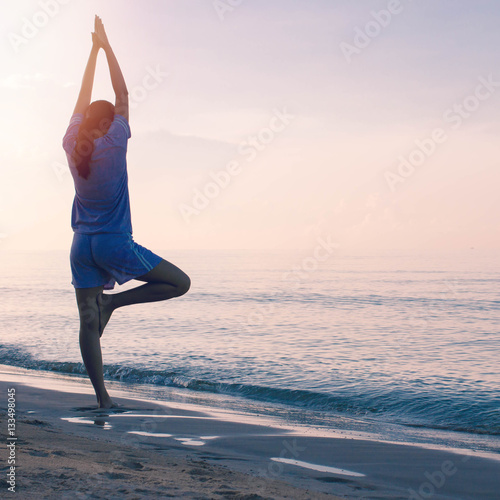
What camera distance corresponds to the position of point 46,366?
8375 millimetres

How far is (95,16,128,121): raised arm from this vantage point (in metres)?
3.51

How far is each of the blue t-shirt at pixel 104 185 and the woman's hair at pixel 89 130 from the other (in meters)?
0.03

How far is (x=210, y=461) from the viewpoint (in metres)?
3.12

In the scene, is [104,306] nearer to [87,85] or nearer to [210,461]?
[210,461]

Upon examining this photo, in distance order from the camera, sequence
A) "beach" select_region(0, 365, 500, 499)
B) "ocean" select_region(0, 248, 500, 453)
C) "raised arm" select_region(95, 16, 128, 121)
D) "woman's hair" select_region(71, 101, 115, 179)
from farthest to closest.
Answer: "ocean" select_region(0, 248, 500, 453), "raised arm" select_region(95, 16, 128, 121), "woman's hair" select_region(71, 101, 115, 179), "beach" select_region(0, 365, 500, 499)

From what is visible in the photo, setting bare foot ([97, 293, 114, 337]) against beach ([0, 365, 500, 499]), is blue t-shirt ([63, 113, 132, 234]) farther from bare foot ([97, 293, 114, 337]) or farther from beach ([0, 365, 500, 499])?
beach ([0, 365, 500, 499])

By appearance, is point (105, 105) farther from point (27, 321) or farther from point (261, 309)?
point (261, 309)

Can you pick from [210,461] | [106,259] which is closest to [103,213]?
[106,259]

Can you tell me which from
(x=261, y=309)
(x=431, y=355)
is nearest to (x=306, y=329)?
(x=431, y=355)

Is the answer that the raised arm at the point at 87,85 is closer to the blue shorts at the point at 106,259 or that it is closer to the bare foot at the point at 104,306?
the blue shorts at the point at 106,259

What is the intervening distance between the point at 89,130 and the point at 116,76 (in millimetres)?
405

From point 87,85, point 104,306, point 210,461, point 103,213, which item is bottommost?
point 210,461

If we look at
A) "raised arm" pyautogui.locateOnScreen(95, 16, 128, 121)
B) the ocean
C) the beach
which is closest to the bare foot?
the beach

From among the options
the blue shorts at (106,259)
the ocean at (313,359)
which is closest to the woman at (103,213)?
the blue shorts at (106,259)
